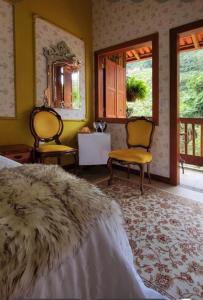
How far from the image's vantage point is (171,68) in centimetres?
304

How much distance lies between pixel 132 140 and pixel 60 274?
2836 millimetres

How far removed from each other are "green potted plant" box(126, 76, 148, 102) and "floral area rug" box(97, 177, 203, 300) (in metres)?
2.43

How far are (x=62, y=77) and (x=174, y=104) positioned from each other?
181 centimetres

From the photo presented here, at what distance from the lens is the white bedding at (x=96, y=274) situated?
0.64 m

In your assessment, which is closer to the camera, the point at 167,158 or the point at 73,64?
the point at 167,158

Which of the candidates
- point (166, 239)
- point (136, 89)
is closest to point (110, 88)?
point (136, 89)

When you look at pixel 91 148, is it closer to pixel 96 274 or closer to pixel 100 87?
pixel 100 87

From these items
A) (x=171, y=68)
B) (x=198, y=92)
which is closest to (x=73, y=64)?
(x=171, y=68)

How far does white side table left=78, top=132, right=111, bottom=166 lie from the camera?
3551 mm

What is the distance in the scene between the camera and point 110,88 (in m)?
4.27

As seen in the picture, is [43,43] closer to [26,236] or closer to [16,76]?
[16,76]

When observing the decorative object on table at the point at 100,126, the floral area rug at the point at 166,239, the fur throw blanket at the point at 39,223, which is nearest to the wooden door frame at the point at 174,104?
the floral area rug at the point at 166,239

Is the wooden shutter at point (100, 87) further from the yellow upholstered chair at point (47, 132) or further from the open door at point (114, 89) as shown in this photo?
the yellow upholstered chair at point (47, 132)

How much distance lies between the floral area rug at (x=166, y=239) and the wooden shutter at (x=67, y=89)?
171cm
